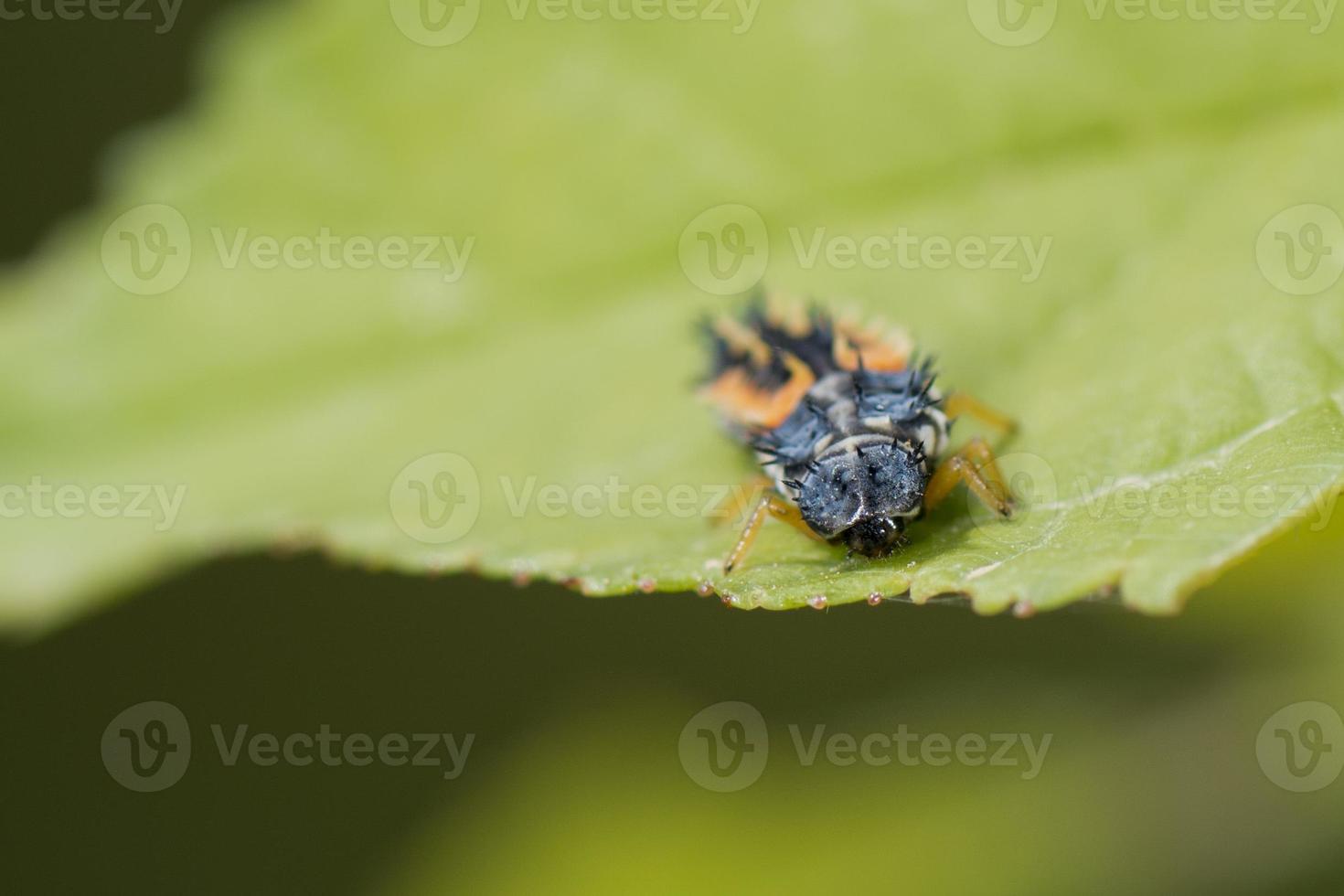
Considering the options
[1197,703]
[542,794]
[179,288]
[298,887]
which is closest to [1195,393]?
[1197,703]

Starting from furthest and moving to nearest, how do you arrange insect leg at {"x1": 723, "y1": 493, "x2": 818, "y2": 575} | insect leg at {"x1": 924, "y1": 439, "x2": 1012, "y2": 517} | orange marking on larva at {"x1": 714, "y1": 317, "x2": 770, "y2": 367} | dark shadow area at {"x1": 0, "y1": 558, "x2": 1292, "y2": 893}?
1. dark shadow area at {"x1": 0, "y1": 558, "x2": 1292, "y2": 893}
2. orange marking on larva at {"x1": 714, "y1": 317, "x2": 770, "y2": 367}
3. insect leg at {"x1": 723, "y1": 493, "x2": 818, "y2": 575}
4. insect leg at {"x1": 924, "y1": 439, "x2": 1012, "y2": 517}

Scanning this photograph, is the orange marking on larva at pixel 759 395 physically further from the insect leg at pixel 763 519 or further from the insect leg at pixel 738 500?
the insect leg at pixel 763 519

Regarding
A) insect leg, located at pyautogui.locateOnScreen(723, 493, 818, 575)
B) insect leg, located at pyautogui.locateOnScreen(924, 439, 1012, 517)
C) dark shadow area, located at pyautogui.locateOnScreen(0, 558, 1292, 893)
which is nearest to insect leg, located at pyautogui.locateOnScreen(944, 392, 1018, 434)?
insect leg, located at pyautogui.locateOnScreen(924, 439, 1012, 517)

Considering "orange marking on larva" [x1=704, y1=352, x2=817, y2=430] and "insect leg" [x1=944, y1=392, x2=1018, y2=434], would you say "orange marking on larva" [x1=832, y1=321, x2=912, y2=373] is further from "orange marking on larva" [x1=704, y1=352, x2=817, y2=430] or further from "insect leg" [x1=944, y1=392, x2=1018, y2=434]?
"insect leg" [x1=944, y1=392, x2=1018, y2=434]

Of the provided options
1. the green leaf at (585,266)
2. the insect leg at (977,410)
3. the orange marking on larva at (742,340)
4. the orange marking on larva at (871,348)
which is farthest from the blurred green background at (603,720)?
the orange marking on larva at (742,340)

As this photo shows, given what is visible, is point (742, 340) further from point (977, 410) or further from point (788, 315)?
point (977, 410)

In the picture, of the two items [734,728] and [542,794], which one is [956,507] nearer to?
[734,728]
